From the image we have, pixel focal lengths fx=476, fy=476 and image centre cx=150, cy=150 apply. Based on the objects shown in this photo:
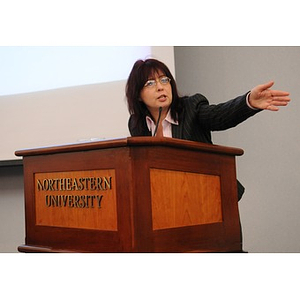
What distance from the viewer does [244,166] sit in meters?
3.24

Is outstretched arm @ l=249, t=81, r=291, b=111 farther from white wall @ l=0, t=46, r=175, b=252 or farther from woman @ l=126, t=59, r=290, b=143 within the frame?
white wall @ l=0, t=46, r=175, b=252

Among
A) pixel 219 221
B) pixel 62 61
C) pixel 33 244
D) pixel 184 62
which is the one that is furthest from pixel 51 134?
pixel 219 221

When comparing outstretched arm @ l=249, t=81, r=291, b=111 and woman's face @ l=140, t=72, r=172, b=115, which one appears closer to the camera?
outstretched arm @ l=249, t=81, r=291, b=111

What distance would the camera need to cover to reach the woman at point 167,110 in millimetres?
2027

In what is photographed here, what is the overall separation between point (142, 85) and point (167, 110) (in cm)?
16

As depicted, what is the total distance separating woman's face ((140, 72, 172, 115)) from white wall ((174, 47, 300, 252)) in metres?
1.21

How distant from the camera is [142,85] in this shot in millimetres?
2135

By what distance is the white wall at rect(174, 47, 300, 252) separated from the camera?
3.13 metres

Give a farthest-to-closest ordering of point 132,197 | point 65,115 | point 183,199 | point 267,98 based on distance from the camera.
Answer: point 65,115 → point 267,98 → point 183,199 → point 132,197

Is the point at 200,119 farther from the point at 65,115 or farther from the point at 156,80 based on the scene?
the point at 65,115

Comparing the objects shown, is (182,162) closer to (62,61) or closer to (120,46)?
(120,46)

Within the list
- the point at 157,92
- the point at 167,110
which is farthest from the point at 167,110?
the point at 157,92

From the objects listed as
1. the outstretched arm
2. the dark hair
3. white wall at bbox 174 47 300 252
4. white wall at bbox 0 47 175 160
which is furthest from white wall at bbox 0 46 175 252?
the outstretched arm

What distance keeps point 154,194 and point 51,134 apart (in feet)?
5.98
